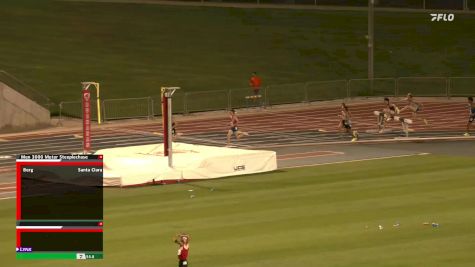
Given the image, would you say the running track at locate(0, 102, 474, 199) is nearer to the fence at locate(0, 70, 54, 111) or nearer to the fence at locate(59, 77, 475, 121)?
the fence at locate(59, 77, 475, 121)

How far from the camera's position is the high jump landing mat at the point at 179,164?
1666 inches

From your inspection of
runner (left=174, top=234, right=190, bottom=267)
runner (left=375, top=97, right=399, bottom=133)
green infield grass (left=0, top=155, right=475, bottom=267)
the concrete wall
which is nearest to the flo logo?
runner (left=375, top=97, right=399, bottom=133)

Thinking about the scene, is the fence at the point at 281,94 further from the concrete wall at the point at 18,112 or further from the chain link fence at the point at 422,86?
the concrete wall at the point at 18,112

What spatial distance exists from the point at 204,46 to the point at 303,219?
42.3 m

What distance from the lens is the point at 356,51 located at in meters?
77.4

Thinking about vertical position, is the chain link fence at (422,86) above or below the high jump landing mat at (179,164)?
above

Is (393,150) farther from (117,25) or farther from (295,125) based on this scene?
(117,25)

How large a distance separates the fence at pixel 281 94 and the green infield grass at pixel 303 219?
17679 mm

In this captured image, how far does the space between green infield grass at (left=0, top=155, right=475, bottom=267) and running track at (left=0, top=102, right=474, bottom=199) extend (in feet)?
24.4

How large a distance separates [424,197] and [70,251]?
833 inches

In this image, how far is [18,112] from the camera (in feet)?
194

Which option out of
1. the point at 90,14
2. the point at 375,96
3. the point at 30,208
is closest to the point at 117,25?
the point at 90,14

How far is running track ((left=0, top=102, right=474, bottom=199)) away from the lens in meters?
52.9

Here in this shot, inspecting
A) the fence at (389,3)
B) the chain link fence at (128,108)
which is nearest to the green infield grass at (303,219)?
the chain link fence at (128,108)
